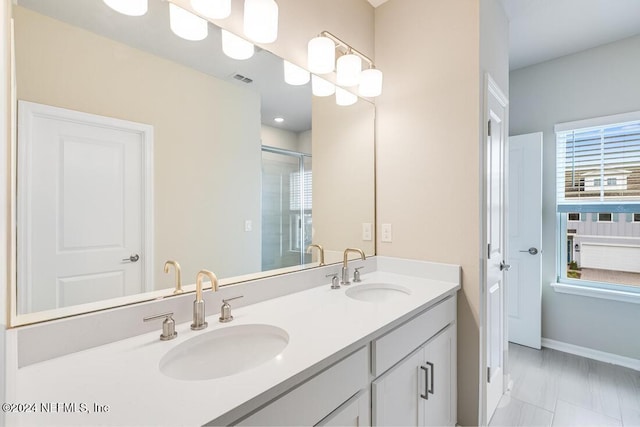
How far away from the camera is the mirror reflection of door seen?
145cm

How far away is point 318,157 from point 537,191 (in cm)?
206

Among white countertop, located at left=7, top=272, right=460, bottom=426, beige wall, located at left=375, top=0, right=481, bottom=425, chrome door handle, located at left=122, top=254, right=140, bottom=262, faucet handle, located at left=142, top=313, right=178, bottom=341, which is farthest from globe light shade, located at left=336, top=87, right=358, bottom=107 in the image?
faucet handle, located at left=142, top=313, right=178, bottom=341

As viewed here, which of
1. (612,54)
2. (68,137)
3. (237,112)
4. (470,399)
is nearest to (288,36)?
Result: (237,112)

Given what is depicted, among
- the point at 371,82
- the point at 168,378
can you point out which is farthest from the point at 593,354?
the point at 168,378

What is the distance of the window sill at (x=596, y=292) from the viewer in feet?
7.64

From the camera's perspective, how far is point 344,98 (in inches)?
73.6

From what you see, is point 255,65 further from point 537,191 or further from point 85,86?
point 537,191

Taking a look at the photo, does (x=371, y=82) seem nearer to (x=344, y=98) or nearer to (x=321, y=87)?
(x=344, y=98)

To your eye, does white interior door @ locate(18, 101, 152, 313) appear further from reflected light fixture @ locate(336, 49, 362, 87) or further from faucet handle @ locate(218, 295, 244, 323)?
reflected light fixture @ locate(336, 49, 362, 87)

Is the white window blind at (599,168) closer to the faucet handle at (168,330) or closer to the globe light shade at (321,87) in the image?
the globe light shade at (321,87)

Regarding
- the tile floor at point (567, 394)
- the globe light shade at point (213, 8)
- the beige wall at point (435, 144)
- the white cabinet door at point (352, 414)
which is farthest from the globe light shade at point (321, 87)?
the tile floor at point (567, 394)

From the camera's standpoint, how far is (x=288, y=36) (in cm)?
150

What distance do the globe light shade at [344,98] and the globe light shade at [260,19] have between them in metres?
0.62

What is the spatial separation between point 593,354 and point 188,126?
3423 mm
